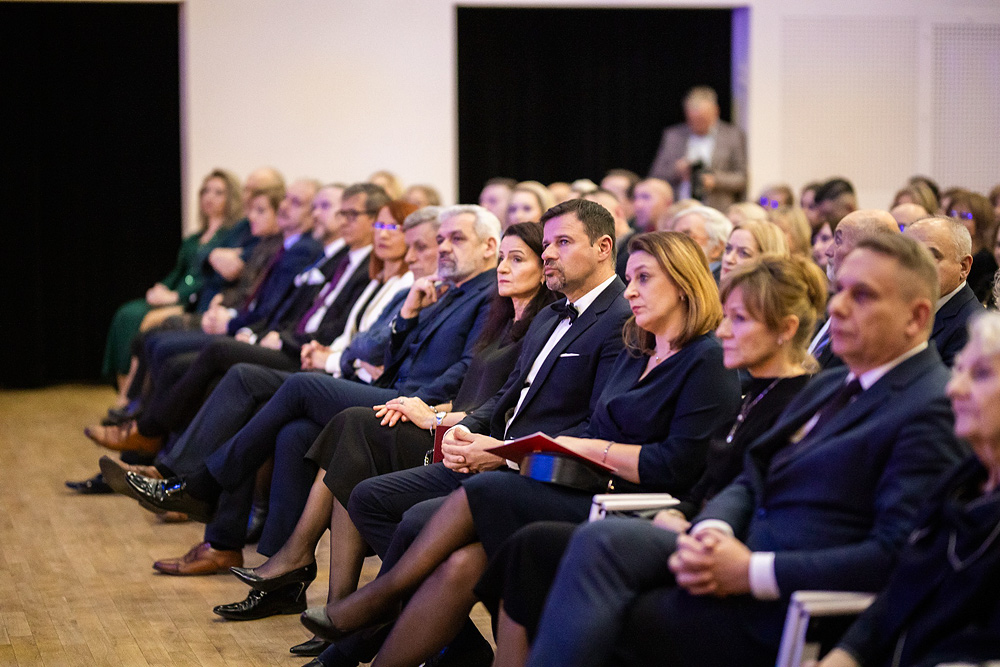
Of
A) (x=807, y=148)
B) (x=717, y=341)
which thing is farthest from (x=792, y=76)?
(x=717, y=341)

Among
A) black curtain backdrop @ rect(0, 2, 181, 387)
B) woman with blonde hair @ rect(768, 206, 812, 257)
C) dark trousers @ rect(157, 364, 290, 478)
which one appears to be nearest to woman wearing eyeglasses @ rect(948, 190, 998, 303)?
woman with blonde hair @ rect(768, 206, 812, 257)

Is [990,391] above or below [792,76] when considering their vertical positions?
below

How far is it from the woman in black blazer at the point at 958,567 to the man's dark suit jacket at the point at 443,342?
7.09 ft

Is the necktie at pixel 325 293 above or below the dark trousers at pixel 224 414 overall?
above

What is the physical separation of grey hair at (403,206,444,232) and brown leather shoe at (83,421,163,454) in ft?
5.77

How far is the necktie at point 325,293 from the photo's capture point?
5547 mm

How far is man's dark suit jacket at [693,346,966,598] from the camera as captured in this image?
2.05m

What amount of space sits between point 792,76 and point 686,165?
1336 mm

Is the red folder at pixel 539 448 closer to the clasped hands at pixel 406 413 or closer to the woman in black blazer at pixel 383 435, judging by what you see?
the woman in black blazer at pixel 383 435

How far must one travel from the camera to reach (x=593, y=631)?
220 cm

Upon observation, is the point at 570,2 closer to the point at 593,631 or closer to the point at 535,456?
the point at 535,456

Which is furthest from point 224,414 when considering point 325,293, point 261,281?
point 261,281

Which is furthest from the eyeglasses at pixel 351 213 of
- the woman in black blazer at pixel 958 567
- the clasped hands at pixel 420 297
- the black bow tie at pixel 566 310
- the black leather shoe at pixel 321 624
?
the woman in black blazer at pixel 958 567

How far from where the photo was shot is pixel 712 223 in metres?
4.97
